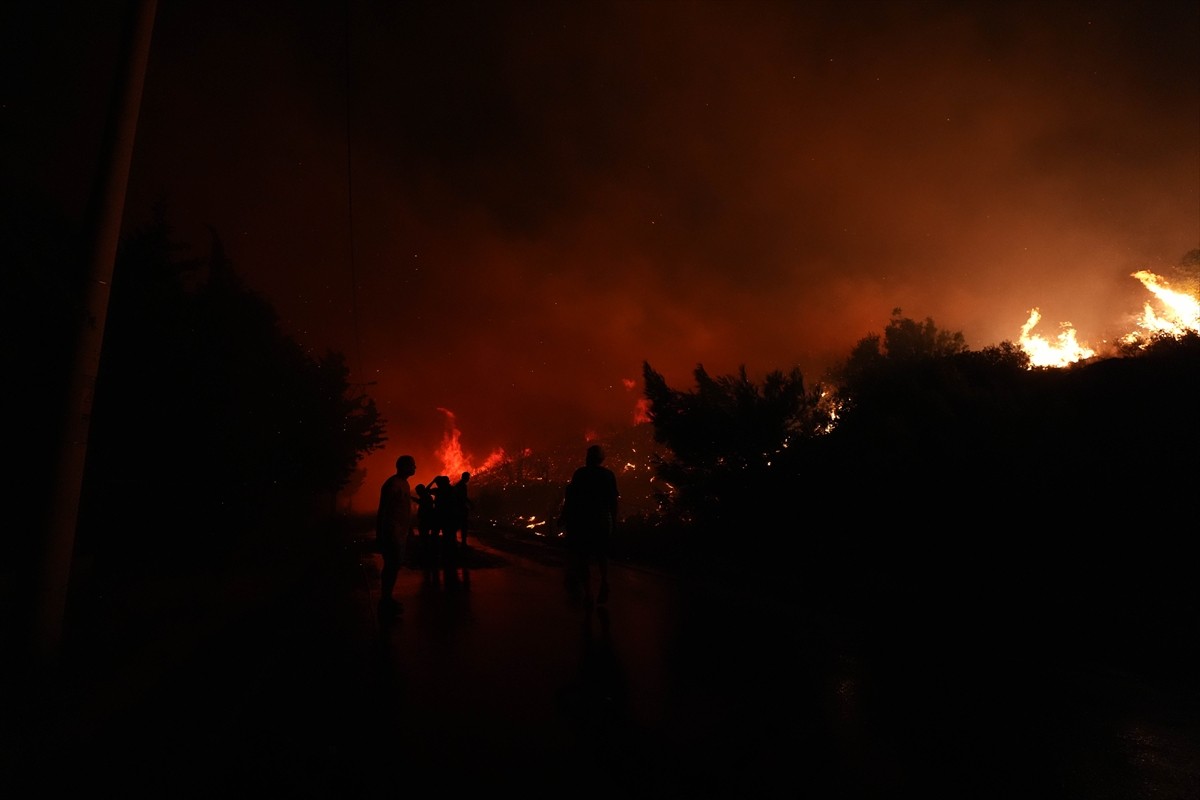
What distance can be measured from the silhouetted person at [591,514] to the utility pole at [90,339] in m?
4.84

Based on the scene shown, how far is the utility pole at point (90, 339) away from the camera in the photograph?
14.7ft

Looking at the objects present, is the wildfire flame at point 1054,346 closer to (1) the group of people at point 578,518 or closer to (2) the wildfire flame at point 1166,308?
(2) the wildfire flame at point 1166,308

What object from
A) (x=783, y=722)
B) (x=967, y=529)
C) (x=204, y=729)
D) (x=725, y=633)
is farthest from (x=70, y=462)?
(x=967, y=529)

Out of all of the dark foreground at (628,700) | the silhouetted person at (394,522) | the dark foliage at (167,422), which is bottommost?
the dark foreground at (628,700)

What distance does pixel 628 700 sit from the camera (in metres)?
4.46

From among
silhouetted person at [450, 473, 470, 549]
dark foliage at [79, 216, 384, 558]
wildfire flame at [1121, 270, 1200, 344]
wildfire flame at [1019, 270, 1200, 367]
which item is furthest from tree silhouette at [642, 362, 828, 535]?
wildfire flame at [1121, 270, 1200, 344]

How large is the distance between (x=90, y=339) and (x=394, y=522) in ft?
13.0

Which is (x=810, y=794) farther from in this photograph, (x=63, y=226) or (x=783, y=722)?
(x=63, y=226)

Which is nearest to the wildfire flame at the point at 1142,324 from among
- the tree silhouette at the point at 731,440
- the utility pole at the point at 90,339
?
the tree silhouette at the point at 731,440

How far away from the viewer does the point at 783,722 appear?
13.3 feet

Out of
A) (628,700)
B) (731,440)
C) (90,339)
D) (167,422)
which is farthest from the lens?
(731,440)

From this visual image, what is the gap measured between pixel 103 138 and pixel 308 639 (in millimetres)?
4788

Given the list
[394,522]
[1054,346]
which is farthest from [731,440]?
[1054,346]

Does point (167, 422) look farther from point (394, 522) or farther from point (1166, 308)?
point (1166, 308)
